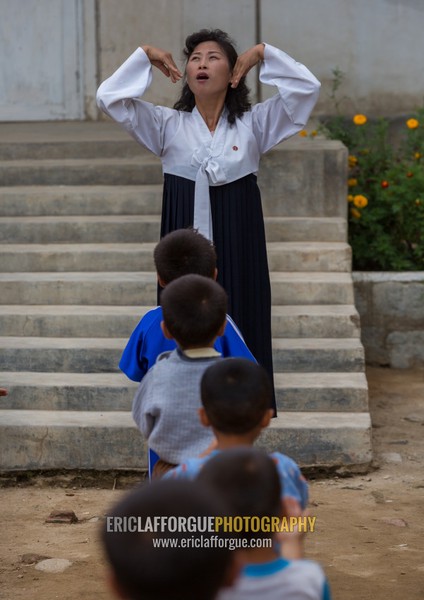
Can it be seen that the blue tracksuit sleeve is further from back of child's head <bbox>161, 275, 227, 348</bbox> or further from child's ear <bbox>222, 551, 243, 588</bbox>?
child's ear <bbox>222, 551, 243, 588</bbox>

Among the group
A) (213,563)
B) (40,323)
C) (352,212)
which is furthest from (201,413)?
(352,212)

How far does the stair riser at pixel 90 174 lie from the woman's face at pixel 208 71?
8.13 feet

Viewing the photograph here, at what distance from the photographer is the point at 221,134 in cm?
443

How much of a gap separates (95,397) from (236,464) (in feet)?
11.5

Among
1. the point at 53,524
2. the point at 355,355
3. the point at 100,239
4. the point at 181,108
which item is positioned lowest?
the point at 53,524

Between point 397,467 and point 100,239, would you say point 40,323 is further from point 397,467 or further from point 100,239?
point 397,467

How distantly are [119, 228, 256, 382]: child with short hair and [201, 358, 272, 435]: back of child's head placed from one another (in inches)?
34.3

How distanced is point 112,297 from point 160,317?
8.64 ft

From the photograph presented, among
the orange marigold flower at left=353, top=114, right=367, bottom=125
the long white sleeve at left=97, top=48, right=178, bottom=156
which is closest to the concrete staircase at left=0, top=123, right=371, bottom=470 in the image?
the orange marigold flower at left=353, top=114, right=367, bottom=125

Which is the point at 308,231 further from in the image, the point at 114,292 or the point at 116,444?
the point at 116,444

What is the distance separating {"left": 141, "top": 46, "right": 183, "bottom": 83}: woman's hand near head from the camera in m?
4.49

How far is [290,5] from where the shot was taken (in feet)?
26.1

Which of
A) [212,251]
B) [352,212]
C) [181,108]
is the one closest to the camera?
[212,251]

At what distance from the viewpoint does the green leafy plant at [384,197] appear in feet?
23.4
